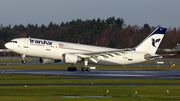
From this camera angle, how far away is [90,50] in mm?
54594

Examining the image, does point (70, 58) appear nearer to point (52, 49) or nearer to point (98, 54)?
→ point (52, 49)

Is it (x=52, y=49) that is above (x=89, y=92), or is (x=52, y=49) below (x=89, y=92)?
above

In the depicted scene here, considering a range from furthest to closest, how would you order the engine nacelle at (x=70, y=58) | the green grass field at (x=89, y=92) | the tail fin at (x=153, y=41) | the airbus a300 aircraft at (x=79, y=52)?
the tail fin at (x=153, y=41), the engine nacelle at (x=70, y=58), the airbus a300 aircraft at (x=79, y=52), the green grass field at (x=89, y=92)

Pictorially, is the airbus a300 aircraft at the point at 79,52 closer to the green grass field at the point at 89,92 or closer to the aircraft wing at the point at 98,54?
the aircraft wing at the point at 98,54

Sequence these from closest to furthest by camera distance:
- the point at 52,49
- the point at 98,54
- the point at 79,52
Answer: the point at 52,49, the point at 98,54, the point at 79,52

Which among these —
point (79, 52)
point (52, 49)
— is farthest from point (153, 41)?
point (52, 49)

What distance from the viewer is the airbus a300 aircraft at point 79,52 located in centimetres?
5022

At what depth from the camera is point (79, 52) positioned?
53.2 m

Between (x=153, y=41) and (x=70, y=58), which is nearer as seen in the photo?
(x=70, y=58)

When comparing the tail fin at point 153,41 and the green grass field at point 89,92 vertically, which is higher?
the tail fin at point 153,41

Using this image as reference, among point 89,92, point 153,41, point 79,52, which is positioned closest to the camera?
point 89,92

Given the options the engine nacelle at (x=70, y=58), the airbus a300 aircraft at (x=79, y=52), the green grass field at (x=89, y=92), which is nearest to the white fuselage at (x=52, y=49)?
the airbus a300 aircraft at (x=79, y=52)

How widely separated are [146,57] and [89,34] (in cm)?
12706

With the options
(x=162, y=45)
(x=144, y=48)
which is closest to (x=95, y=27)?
(x=162, y=45)
